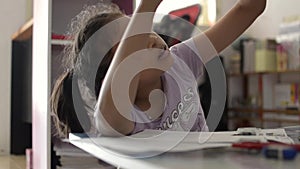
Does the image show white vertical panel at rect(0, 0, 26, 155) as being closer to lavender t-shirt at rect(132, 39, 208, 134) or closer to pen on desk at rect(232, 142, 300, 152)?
lavender t-shirt at rect(132, 39, 208, 134)

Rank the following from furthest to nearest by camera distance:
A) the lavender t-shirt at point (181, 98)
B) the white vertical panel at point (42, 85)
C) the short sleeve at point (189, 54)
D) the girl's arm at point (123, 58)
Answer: the white vertical panel at point (42, 85) < the short sleeve at point (189, 54) < the lavender t-shirt at point (181, 98) < the girl's arm at point (123, 58)

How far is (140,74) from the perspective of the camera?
0.49 meters

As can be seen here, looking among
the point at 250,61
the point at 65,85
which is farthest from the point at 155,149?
the point at 250,61

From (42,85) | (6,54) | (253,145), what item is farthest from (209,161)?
(6,54)

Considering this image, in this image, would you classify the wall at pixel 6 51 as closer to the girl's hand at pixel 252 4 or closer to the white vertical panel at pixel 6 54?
the white vertical panel at pixel 6 54

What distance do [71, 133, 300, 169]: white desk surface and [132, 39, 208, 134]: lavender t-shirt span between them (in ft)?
0.69

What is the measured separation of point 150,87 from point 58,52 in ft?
2.25

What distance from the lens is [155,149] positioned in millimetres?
331

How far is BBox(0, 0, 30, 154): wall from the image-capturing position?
8.62ft

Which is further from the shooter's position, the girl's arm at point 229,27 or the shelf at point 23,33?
the shelf at point 23,33

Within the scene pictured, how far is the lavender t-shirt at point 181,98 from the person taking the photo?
0.58 m

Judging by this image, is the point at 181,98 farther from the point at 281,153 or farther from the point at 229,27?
the point at 281,153

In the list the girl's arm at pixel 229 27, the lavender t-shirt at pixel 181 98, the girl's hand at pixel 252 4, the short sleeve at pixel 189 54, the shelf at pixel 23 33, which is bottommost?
the lavender t-shirt at pixel 181 98

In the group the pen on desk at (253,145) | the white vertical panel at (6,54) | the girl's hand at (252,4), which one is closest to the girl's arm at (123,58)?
the pen on desk at (253,145)
